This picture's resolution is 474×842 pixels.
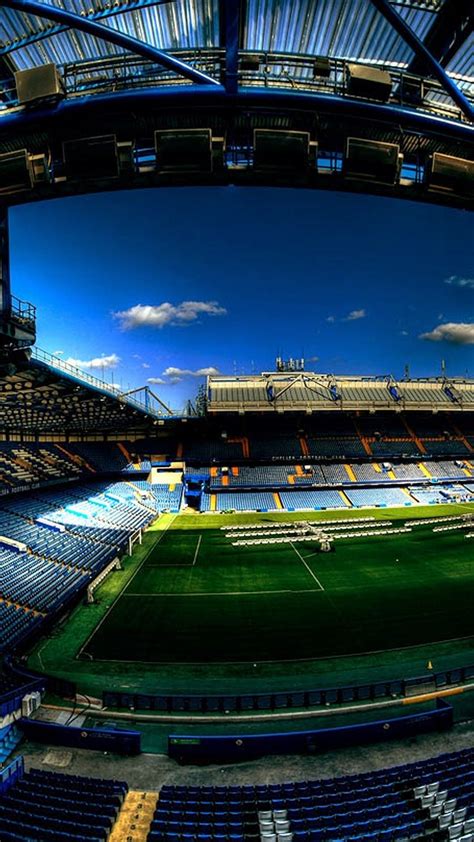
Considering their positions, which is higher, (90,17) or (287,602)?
(90,17)

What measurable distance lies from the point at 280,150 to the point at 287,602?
20141mm

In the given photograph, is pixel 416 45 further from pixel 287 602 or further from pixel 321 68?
pixel 287 602

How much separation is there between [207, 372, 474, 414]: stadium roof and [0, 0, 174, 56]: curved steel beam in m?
48.7

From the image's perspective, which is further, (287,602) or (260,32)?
(287,602)

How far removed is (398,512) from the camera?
44.7 metres

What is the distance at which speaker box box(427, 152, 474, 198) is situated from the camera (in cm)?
578

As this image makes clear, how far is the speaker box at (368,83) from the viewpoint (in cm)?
525

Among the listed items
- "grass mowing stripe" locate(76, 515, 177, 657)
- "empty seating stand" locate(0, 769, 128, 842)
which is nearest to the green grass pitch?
"grass mowing stripe" locate(76, 515, 177, 657)

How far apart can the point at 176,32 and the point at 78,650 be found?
1872cm

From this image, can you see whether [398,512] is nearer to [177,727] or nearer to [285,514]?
[285,514]

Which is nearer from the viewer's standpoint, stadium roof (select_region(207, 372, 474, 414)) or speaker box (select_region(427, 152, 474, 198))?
speaker box (select_region(427, 152, 474, 198))

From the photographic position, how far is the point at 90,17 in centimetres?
548

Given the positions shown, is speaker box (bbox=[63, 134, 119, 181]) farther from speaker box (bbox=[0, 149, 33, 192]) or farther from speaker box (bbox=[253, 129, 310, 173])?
speaker box (bbox=[253, 129, 310, 173])

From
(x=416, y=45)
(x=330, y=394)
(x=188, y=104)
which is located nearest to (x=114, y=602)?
(x=188, y=104)
